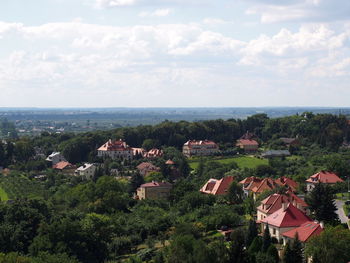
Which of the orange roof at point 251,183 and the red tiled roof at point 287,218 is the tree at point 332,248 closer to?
the red tiled roof at point 287,218

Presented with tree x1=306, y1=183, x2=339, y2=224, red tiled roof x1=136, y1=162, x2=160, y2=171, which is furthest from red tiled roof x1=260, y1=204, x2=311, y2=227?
red tiled roof x1=136, y1=162, x2=160, y2=171

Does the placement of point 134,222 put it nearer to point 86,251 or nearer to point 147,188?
point 86,251

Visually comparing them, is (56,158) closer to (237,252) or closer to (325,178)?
(325,178)

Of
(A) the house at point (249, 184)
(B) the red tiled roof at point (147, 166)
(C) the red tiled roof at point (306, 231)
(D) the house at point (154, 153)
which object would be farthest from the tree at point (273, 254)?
(D) the house at point (154, 153)

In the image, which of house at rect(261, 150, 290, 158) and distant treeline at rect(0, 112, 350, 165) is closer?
house at rect(261, 150, 290, 158)

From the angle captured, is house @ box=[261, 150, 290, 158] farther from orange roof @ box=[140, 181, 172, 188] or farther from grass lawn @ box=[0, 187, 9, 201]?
grass lawn @ box=[0, 187, 9, 201]
